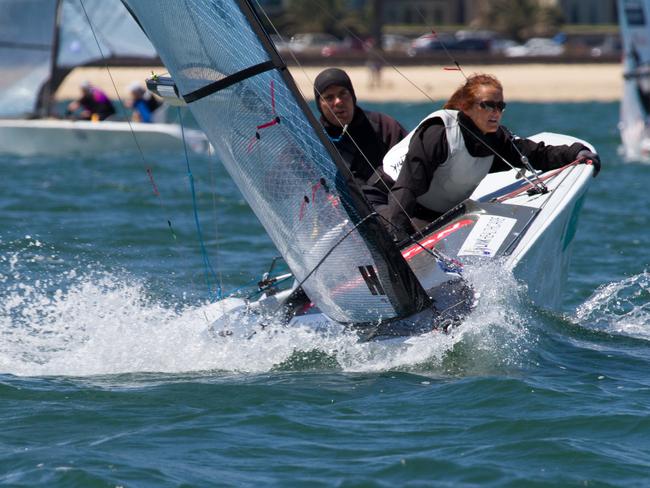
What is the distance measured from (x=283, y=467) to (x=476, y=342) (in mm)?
1407

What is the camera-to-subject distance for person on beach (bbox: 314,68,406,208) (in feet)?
18.0

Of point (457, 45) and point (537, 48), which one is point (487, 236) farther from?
point (537, 48)

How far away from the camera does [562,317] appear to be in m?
5.88

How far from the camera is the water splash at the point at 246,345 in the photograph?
4961 millimetres

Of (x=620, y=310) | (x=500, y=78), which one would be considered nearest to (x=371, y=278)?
(x=620, y=310)

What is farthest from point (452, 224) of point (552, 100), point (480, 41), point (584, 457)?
point (480, 41)

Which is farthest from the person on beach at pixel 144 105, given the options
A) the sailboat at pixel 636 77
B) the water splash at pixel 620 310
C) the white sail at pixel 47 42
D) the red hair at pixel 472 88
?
the red hair at pixel 472 88

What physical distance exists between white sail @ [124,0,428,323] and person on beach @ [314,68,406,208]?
0.46m

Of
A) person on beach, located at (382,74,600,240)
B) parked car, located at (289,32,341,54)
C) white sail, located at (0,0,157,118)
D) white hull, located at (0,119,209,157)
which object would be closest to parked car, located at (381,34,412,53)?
parked car, located at (289,32,341,54)

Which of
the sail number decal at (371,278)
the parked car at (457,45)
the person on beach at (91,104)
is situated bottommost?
the sail number decal at (371,278)

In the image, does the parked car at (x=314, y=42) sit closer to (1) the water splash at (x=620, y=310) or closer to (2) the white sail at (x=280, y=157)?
(1) the water splash at (x=620, y=310)

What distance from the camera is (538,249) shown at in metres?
5.28

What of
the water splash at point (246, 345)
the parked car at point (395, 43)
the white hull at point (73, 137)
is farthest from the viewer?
the parked car at point (395, 43)

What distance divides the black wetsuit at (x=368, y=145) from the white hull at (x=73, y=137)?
1095cm
